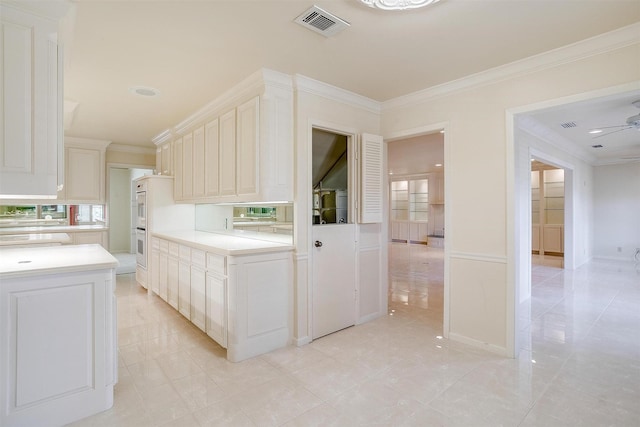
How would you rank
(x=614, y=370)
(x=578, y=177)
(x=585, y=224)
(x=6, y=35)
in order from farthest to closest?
(x=585, y=224)
(x=578, y=177)
(x=614, y=370)
(x=6, y=35)

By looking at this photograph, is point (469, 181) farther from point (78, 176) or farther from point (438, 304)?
point (78, 176)

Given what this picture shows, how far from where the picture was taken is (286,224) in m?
3.36

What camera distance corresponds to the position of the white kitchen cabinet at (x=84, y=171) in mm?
5754

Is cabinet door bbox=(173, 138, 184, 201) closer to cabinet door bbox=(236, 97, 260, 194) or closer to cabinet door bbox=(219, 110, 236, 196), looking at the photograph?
cabinet door bbox=(219, 110, 236, 196)

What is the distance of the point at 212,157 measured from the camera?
3879 mm

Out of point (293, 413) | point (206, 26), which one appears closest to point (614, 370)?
point (293, 413)

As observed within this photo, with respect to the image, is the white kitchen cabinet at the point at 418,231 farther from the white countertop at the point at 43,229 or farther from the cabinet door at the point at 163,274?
the white countertop at the point at 43,229

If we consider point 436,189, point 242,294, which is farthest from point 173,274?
point 436,189

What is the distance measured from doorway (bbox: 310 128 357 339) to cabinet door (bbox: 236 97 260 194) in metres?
0.63

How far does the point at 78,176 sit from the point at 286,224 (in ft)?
15.6

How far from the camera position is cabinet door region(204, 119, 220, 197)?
3773 mm

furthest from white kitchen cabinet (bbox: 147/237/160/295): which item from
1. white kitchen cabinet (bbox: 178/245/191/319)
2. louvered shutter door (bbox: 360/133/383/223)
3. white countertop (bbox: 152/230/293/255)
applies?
louvered shutter door (bbox: 360/133/383/223)

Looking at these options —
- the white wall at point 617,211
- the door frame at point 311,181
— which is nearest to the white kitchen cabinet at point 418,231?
the white wall at point 617,211

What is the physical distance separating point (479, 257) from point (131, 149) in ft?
21.1
